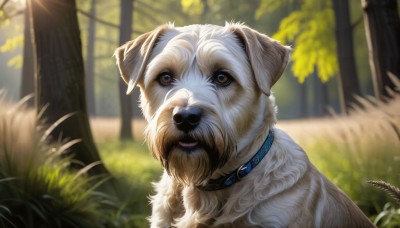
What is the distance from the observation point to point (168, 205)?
3.90m

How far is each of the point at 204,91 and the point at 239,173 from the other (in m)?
0.63

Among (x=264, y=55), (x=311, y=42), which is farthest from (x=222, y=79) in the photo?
(x=311, y=42)

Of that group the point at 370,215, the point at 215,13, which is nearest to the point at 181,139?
the point at 370,215

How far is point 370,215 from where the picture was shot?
628cm

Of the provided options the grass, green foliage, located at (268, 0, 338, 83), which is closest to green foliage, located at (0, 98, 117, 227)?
the grass

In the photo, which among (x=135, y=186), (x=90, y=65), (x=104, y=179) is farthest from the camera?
(x=90, y=65)

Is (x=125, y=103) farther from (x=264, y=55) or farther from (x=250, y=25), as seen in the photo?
(x=250, y=25)

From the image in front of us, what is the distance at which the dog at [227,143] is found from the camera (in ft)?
11.4

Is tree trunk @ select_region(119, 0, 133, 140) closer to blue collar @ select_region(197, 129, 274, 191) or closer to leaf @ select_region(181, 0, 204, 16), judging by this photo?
leaf @ select_region(181, 0, 204, 16)

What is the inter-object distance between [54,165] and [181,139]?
2686mm

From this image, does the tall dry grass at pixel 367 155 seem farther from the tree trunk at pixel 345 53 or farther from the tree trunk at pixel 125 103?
the tree trunk at pixel 125 103

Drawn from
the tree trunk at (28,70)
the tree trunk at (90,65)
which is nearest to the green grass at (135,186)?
the tree trunk at (28,70)

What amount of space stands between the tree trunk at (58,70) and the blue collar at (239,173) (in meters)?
3.12

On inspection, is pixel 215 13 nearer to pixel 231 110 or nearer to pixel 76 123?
pixel 76 123
